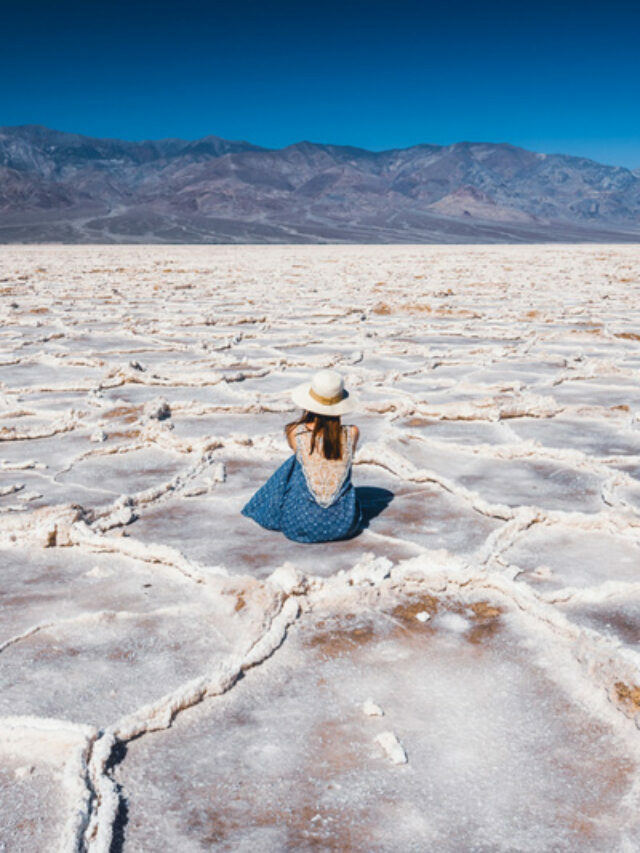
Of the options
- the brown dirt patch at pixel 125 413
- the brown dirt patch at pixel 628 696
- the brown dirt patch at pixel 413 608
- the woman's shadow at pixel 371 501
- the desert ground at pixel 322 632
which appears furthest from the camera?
the brown dirt patch at pixel 125 413

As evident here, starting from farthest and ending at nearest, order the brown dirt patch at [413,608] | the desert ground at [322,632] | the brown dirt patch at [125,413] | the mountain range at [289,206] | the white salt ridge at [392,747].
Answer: the mountain range at [289,206], the brown dirt patch at [125,413], the brown dirt patch at [413,608], the white salt ridge at [392,747], the desert ground at [322,632]

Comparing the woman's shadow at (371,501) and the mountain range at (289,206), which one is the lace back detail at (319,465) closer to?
the woman's shadow at (371,501)

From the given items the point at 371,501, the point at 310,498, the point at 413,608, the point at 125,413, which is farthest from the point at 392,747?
the point at 125,413

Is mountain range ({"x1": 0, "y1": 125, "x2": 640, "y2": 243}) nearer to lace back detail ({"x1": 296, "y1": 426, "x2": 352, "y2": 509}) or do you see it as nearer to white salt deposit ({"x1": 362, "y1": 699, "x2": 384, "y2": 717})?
lace back detail ({"x1": 296, "y1": 426, "x2": 352, "y2": 509})

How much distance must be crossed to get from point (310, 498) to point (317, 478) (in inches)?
3.5

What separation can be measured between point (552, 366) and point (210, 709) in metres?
4.51

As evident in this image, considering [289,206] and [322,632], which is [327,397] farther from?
[289,206]

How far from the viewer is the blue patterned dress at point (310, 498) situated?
257 centimetres

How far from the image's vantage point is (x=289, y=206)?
9162 cm

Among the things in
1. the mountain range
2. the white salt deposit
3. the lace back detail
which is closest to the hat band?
the lace back detail

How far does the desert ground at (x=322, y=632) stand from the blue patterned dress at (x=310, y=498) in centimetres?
5

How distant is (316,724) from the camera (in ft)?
5.33

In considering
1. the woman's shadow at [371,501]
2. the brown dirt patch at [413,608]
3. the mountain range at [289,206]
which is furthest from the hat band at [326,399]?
the mountain range at [289,206]

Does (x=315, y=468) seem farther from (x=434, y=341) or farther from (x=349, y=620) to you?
(x=434, y=341)
